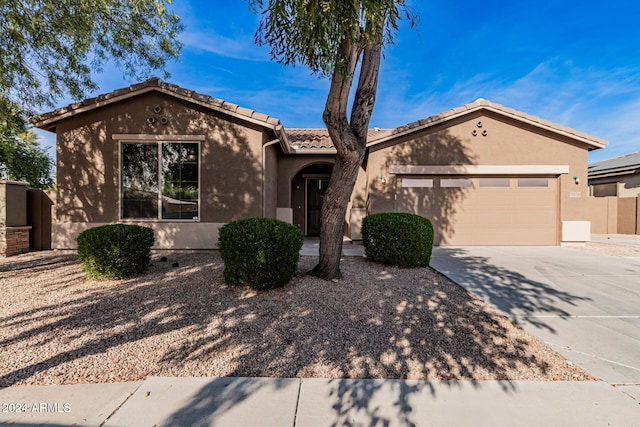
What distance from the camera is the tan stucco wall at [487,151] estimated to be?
9414 mm

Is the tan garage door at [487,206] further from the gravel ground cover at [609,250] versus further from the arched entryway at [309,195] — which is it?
the arched entryway at [309,195]

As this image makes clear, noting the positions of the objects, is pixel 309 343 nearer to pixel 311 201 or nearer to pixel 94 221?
pixel 94 221

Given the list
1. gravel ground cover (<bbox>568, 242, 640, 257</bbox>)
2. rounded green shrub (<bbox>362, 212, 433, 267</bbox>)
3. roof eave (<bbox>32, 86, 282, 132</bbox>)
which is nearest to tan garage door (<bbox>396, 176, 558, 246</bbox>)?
gravel ground cover (<bbox>568, 242, 640, 257</bbox>)

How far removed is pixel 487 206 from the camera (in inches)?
373

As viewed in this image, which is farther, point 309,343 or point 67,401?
point 309,343

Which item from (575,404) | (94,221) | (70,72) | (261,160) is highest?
(70,72)

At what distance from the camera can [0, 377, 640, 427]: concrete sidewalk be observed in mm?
2062

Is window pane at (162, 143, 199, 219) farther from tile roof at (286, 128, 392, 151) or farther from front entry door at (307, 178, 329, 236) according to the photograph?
front entry door at (307, 178, 329, 236)

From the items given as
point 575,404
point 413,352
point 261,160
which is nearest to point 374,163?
point 261,160

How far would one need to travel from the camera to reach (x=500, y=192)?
9.48 metres

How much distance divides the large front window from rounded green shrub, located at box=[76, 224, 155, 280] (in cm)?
265

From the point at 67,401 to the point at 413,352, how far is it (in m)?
3.06

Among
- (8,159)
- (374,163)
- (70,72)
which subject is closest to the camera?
(70,72)

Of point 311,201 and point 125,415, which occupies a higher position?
point 311,201
